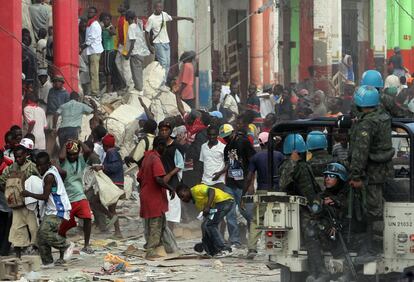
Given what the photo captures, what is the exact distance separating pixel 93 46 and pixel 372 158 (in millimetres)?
12693

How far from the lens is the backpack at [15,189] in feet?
54.7

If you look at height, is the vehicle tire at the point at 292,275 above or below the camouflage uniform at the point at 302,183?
below

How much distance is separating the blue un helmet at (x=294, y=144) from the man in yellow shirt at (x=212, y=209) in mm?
2188

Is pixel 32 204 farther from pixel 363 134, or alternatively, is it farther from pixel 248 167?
pixel 363 134

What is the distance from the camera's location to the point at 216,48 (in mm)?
36219

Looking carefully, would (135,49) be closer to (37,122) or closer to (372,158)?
(37,122)

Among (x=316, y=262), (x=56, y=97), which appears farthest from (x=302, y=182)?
(x=56, y=97)

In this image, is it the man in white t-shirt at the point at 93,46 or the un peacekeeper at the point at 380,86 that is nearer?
the un peacekeeper at the point at 380,86

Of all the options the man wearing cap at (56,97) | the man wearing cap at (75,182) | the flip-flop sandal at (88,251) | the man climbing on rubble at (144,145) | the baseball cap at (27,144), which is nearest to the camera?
the baseball cap at (27,144)

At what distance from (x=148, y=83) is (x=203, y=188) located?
413 inches

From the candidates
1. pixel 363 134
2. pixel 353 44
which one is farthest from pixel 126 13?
pixel 353 44

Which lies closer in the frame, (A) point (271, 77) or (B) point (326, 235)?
(B) point (326, 235)

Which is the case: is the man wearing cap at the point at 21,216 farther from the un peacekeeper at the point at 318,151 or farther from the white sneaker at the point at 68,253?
the un peacekeeper at the point at 318,151

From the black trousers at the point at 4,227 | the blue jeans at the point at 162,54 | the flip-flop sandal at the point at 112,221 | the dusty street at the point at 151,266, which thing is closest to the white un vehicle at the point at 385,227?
the dusty street at the point at 151,266
